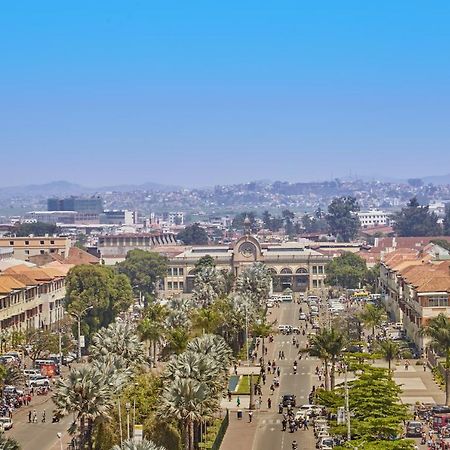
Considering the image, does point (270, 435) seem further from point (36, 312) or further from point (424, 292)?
point (36, 312)

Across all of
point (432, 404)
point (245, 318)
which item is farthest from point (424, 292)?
point (432, 404)

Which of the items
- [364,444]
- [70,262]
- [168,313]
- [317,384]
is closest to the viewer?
[364,444]

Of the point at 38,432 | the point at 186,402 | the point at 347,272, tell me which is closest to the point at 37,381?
the point at 38,432

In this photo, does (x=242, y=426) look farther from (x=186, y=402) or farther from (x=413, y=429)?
(x=186, y=402)

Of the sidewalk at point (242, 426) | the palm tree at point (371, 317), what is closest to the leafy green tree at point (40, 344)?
the sidewalk at point (242, 426)

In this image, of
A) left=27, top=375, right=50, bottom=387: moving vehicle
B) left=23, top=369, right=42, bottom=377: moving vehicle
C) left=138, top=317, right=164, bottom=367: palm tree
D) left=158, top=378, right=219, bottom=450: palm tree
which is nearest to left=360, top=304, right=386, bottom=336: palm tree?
left=138, top=317, right=164, bottom=367: palm tree
